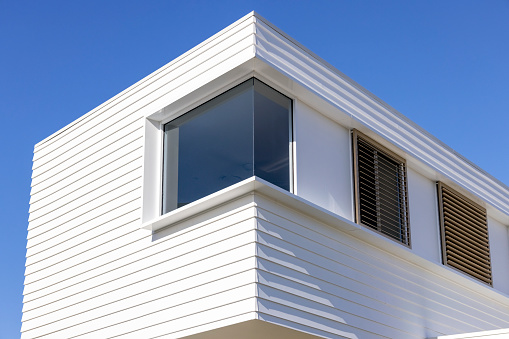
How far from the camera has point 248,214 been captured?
6.91 m

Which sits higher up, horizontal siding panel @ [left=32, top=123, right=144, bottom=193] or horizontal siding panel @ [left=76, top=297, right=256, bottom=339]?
horizontal siding panel @ [left=32, top=123, right=144, bottom=193]

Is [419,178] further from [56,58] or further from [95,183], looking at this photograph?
[56,58]

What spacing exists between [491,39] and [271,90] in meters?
6.25

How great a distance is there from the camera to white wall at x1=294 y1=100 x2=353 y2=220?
7730 millimetres

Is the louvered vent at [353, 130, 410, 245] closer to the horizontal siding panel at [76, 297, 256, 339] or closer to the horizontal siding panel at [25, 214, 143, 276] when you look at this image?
the horizontal siding panel at [76, 297, 256, 339]

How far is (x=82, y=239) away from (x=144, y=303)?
1542 millimetres

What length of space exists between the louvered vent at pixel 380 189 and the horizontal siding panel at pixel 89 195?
244cm

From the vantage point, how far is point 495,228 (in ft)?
36.8

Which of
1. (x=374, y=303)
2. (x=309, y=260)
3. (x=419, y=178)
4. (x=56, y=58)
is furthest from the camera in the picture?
(x=56, y=58)

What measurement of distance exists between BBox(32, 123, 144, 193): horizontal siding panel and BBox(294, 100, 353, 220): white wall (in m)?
1.89

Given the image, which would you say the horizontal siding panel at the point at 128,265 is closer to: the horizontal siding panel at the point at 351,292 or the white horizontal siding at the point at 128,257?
the white horizontal siding at the point at 128,257

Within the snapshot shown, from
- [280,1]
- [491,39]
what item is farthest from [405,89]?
[280,1]

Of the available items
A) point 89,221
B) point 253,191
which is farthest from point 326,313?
point 89,221

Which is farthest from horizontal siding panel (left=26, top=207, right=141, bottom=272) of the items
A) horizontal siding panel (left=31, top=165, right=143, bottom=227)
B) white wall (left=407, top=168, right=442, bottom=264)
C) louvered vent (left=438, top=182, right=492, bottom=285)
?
louvered vent (left=438, top=182, right=492, bottom=285)
